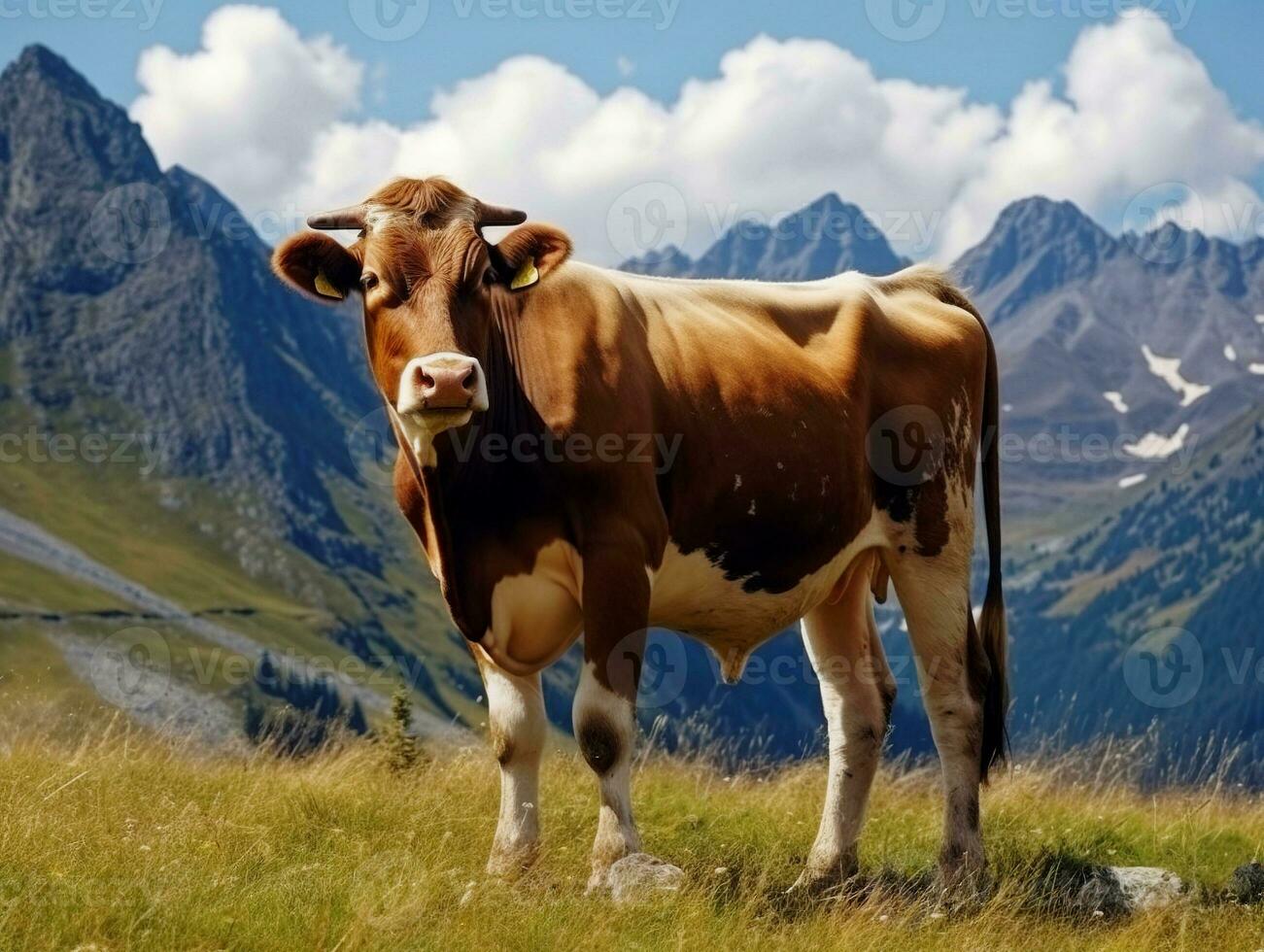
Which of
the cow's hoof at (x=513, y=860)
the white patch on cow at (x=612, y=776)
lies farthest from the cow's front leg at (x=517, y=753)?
the white patch on cow at (x=612, y=776)

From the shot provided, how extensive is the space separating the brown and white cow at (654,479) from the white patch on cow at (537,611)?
0.01 m

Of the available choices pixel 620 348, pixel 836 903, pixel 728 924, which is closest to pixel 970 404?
pixel 620 348

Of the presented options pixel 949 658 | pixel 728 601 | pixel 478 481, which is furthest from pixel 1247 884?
pixel 478 481

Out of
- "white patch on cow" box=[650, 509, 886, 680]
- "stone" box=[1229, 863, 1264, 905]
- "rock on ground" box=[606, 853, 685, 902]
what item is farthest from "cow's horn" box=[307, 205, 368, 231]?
"stone" box=[1229, 863, 1264, 905]

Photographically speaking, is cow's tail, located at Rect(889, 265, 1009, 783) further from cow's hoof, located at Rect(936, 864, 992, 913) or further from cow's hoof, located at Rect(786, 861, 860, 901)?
cow's hoof, located at Rect(786, 861, 860, 901)

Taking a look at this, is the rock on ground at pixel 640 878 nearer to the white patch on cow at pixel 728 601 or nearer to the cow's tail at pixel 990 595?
the white patch on cow at pixel 728 601

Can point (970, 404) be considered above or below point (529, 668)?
above

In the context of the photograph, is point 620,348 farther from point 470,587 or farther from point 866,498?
point 866,498

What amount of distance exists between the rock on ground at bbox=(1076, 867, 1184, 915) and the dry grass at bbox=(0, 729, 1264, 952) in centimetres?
29

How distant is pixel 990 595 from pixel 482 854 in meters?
4.63

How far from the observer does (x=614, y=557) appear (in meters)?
8.16

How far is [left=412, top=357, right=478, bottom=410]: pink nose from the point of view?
743 cm

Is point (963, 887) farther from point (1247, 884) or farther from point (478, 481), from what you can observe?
point (478, 481)

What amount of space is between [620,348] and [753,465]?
44.4 inches
